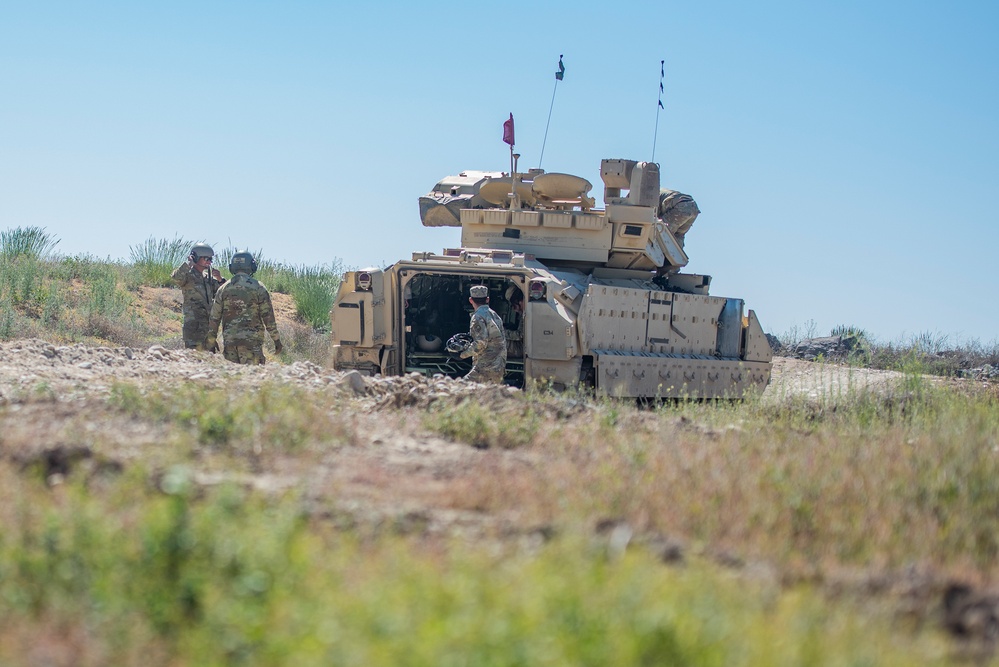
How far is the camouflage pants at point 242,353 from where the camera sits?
1212 cm

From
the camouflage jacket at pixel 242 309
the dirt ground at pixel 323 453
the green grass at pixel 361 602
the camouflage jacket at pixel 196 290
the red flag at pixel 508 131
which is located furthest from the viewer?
the red flag at pixel 508 131

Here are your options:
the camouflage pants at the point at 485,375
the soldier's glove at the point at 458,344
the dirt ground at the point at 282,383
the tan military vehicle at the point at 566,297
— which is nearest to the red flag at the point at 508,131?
the tan military vehicle at the point at 566,297

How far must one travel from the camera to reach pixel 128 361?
10.2 meters

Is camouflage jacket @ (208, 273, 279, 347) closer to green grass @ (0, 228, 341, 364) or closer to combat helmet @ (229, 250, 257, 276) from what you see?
combat helmet @ (229, 250, 257, 276)

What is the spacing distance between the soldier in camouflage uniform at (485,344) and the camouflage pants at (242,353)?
242cm

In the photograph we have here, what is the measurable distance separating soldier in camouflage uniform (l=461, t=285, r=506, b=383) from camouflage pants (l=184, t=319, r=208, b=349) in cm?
358

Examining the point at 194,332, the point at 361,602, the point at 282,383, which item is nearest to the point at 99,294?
the point at 194,332

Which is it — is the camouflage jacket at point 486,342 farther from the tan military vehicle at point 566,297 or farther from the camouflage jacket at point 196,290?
the camouflage jacket at point 196,290

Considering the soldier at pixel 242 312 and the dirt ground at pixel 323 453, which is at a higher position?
the soldier at pixel 242 312

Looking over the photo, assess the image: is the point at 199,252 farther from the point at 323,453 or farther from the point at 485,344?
the point at 323,453

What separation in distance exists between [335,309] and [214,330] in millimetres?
1305

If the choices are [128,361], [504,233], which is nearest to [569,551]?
[128,361]

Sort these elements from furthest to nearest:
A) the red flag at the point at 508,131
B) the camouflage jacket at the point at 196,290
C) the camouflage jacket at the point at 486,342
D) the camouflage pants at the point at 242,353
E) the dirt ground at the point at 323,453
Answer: the red flag at the point at 508,131, the camouflage jacket at the point at 196,290, the camouflage pants at the point at 242,353, the camouflage jacket at the point at 486,342, the dirt ground at the point at 323,453

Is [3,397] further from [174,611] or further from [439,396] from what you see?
[174,611]
